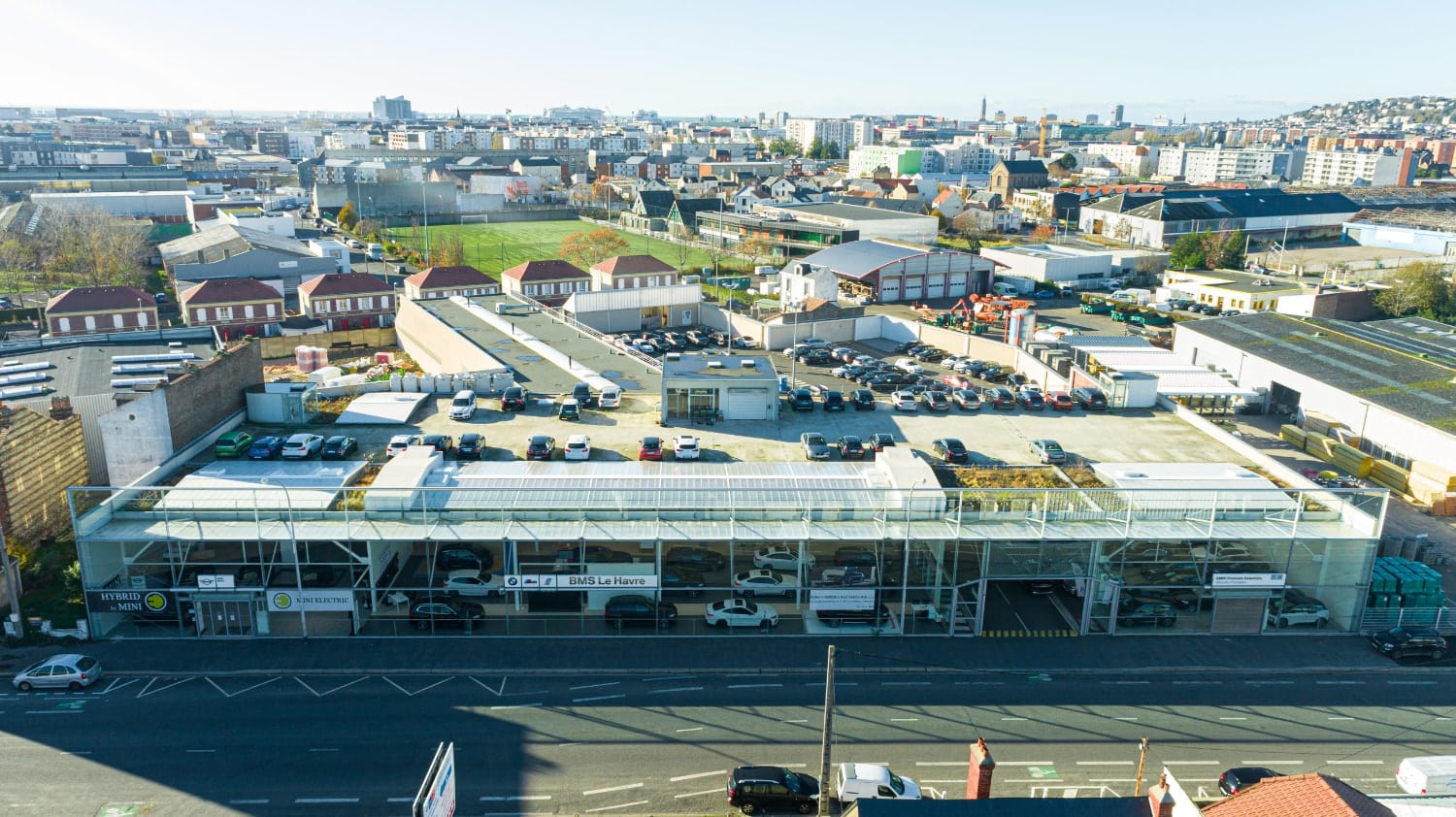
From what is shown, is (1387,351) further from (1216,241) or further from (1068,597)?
(1216,241)

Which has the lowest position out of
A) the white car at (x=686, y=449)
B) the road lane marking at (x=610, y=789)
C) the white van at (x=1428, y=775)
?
the road lane marking at (x=610, y=789)

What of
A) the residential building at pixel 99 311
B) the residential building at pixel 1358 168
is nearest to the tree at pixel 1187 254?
the residential building at pixel 99 311

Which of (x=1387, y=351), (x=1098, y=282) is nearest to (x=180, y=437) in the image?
(x=1387, y=351)

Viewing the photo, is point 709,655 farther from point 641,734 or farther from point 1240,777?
point 1240,777

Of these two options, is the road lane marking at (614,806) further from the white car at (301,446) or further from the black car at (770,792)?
the white car at (301,446)

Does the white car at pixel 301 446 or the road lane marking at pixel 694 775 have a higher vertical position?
the white car at pixel 301 446

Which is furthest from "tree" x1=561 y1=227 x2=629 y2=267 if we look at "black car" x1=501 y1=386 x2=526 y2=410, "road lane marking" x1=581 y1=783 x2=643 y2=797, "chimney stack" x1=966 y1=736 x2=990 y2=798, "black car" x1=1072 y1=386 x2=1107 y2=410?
"chimney stack" x1=966 y1=736 x2=990 y2=798

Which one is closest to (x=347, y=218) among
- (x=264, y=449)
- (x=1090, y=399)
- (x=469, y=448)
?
(x=264, y=449)
